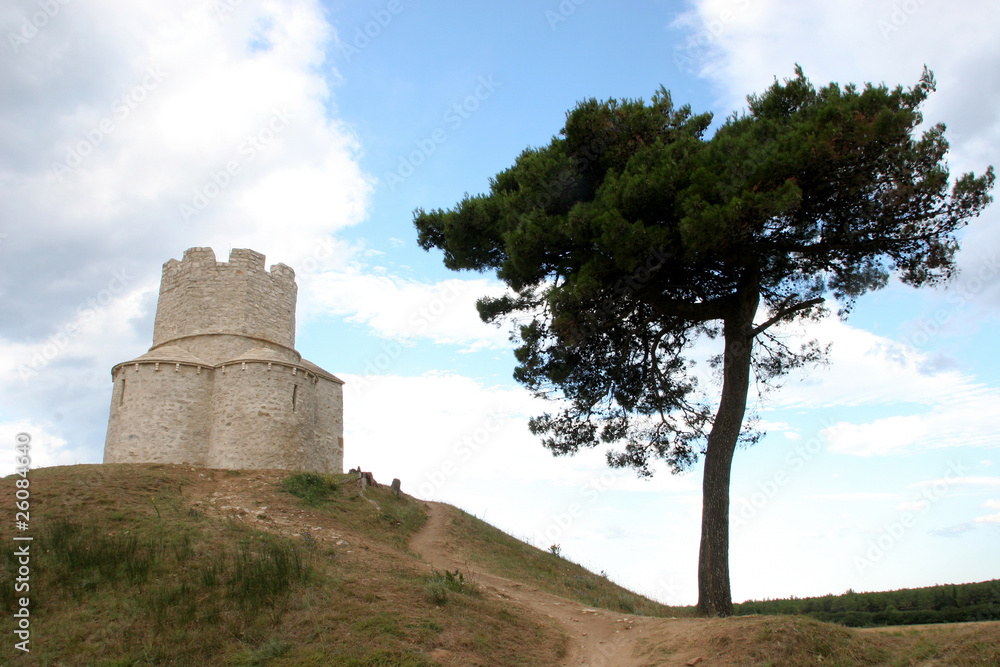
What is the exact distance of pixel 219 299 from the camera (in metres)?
21.7

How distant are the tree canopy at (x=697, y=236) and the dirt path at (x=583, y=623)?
65.8 inches

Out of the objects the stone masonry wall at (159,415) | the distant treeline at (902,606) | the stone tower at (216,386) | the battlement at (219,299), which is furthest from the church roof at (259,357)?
the distant treeline at (902,606)

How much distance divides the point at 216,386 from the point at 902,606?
1900 cm

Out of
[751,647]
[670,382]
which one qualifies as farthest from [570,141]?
[751,647]

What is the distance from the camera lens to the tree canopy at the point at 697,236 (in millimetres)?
11523

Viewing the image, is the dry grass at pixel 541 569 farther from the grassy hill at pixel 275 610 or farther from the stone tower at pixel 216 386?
the stone tower at pixel 216 386

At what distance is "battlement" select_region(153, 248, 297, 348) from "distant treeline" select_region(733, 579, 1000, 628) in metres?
17.2

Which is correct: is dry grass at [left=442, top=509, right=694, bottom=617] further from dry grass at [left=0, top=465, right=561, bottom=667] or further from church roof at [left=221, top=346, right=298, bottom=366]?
church roof at [left=221, top=346, right=298, bottom=366]

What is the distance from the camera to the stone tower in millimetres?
19094

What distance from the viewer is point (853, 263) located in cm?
1327

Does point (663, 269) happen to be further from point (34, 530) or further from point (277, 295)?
point (277, 295)

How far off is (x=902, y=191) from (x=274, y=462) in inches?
667

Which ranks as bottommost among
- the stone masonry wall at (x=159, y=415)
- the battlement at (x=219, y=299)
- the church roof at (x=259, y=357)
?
the stone masonry wall at (x=159, y=415)
